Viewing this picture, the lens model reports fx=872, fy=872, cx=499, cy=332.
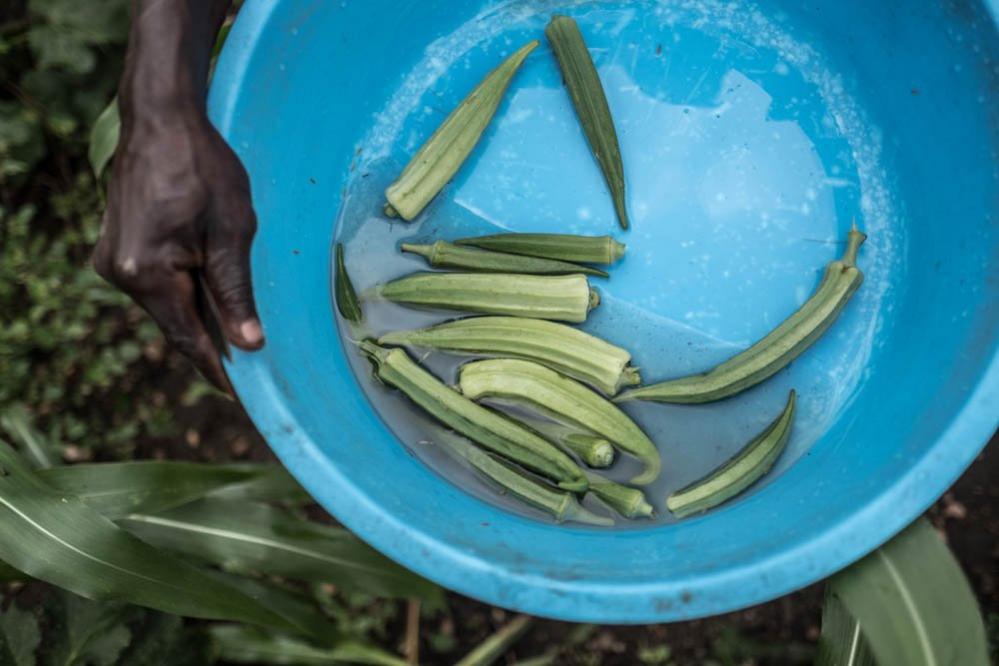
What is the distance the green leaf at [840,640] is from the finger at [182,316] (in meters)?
1.60

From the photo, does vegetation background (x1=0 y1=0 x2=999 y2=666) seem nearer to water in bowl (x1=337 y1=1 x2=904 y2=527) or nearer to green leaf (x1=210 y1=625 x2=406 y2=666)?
green leaf (x1=210 y1=625 x2=406 y2=666)

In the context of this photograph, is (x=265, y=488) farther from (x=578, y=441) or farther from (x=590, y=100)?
(x=590, y=100)

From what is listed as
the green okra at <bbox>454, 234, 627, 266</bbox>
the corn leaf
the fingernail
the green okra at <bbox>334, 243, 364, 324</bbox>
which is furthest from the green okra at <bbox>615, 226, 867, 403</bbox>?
the corn leaf

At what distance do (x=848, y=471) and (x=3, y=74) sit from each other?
3.03 metres

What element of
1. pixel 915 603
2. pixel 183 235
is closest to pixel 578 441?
pixel 915 603

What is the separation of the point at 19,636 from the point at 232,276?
121 centimetres

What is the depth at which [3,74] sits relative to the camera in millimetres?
3068

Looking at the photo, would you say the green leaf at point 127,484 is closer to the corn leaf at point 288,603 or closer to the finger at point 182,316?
the corn leaf at point 288,603

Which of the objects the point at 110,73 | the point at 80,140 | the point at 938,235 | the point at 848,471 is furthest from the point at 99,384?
the point at 938,235

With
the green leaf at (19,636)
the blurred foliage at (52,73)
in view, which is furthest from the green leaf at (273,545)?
the blurred foliage at (52,73)

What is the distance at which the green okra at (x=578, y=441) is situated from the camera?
2285 millimetres

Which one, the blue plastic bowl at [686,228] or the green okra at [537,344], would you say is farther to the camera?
the green okra at [537,344]

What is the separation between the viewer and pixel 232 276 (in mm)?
1812

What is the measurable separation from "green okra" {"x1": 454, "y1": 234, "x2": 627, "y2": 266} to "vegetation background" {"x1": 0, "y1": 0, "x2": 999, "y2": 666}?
48.0 inches
